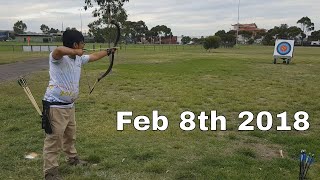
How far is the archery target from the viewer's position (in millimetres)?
28031

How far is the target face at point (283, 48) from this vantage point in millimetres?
28078

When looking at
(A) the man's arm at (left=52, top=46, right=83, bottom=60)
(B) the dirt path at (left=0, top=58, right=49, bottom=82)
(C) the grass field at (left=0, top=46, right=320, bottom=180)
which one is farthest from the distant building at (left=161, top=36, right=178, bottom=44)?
(A) the man's arm at (left=52, top=46, right=83, bottom=60)

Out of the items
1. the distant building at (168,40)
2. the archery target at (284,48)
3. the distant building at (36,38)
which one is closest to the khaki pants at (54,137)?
the archery target at (284,48)

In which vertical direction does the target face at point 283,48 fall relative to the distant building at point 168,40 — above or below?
below

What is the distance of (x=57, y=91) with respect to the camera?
14.8ft

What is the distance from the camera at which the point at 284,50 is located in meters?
28.4

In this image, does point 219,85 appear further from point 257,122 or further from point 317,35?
point 317,35

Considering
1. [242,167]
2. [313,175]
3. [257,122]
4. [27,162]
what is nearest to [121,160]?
[27,162]

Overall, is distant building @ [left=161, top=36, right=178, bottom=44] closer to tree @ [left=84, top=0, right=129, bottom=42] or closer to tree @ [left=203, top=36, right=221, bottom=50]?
tree @ [left=203, top=36, right=221, bottom=50]

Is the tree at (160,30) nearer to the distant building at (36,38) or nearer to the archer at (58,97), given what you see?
the distant building at (36,38)

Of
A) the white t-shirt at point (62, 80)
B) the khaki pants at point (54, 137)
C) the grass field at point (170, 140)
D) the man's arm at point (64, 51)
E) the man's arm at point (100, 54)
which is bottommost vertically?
the grass field at point (170, 140)

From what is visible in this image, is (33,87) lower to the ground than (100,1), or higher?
lower

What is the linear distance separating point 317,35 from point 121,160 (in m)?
137

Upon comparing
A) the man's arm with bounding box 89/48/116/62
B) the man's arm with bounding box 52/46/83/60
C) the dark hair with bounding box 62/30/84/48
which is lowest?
the man's arm with bounding box 89/48/116/62
